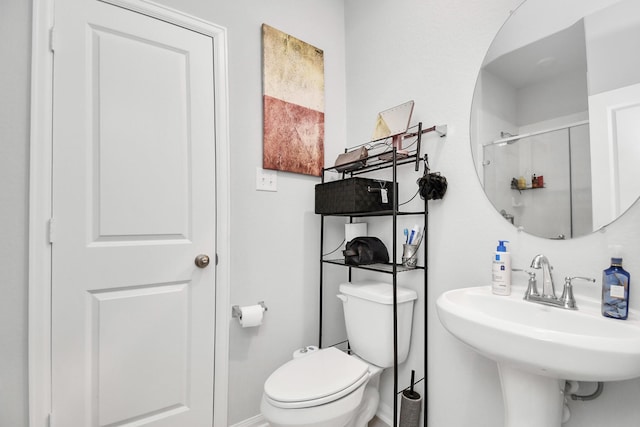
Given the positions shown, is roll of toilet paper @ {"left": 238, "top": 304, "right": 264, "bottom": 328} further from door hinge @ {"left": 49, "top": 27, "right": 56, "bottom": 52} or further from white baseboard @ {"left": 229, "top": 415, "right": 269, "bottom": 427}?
door hinge @ {"left": 49, "top": 27, "right": 56, "bottom": 52}

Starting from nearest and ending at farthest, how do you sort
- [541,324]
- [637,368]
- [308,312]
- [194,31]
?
[637,368], [541,324], [194,31], [308,312]

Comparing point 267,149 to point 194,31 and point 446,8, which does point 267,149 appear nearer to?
point 194,31

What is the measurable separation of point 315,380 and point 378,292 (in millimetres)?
482

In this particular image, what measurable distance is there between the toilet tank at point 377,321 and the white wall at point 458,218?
124 mm

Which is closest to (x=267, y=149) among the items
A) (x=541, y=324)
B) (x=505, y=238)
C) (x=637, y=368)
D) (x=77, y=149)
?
(x=77, y=149)

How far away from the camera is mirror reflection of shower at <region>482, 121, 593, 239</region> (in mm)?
978

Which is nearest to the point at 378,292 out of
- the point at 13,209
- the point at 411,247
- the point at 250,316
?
the point at 411,247

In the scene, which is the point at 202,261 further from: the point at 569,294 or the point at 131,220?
the point at 569,294

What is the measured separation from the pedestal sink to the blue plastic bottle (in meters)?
0.03

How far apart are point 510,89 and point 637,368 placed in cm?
99

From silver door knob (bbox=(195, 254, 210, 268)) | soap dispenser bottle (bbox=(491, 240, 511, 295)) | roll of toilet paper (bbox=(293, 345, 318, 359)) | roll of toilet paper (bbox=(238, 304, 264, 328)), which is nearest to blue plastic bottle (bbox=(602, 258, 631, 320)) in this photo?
soap dispenser bottle (bbox=(491, 240, 511, 295))

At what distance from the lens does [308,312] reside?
175 cm

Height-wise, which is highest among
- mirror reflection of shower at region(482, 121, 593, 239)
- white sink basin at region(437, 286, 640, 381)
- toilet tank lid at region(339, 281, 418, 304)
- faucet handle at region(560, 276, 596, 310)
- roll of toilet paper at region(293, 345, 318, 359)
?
mirror reflection of shower at region(482, 121, 593, 239)

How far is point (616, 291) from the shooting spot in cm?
84
